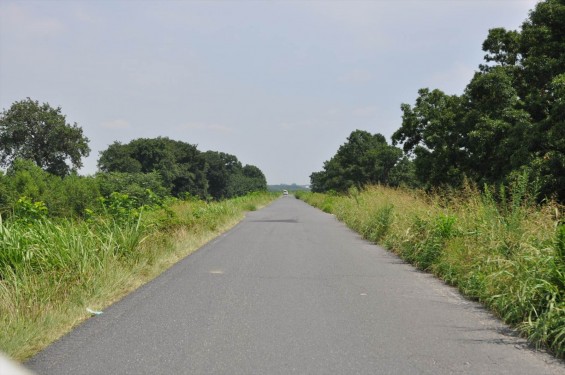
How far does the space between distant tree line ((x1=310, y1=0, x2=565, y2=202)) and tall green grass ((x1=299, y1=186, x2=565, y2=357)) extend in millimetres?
1981

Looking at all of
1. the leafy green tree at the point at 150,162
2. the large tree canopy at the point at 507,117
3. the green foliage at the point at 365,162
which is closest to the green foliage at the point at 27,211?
the large tree canopy at the point at 507,117

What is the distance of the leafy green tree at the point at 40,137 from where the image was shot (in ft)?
175

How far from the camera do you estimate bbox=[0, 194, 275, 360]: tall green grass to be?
18.1 feet

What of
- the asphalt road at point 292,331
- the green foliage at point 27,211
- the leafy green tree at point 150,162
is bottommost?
the asphalt road at point 292,331

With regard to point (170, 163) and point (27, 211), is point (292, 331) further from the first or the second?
point (170, 163)

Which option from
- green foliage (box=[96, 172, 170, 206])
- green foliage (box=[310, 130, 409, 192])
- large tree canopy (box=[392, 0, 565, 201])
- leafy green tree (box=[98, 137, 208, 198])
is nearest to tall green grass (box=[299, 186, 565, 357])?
large tree canopy (box=[392, 0, 565, 201])

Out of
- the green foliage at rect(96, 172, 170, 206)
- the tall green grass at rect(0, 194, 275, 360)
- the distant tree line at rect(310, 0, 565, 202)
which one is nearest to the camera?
the tall green grass at rect(0, 194, 275, 360)

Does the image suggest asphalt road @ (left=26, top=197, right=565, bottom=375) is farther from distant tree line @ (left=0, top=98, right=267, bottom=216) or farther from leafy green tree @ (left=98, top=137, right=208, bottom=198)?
leafy green tree @ (left=98, top=137, right=208, bottom=198)

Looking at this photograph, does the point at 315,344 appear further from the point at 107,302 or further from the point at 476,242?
the point at 476,242

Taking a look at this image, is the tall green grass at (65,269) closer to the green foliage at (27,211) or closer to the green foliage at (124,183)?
the green foliage at (27,211)

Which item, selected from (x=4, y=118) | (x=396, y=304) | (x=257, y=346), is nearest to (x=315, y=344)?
(x=257, y=346)

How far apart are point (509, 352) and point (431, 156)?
2524cm

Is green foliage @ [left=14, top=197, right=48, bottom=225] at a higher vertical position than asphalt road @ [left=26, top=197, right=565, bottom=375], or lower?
higher

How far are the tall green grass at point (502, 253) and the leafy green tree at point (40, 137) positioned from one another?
4928 centimetres
